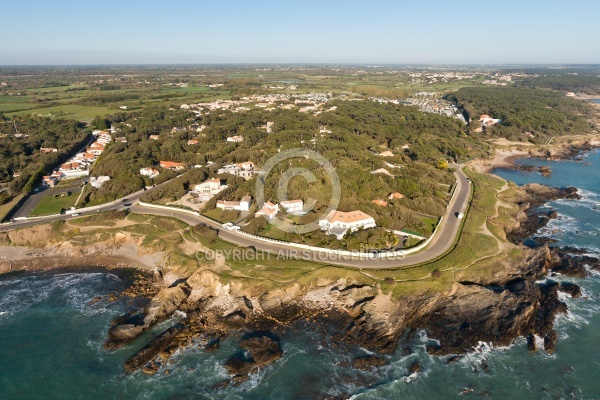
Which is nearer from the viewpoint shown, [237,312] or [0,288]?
[237,312]

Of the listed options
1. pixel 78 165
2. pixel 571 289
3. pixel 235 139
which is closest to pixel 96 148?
pixel 78 165

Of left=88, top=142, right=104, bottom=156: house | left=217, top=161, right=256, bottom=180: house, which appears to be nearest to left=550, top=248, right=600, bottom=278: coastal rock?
left=217, top=161, right=256, bottom=180: house

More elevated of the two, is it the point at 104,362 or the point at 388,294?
the point at 388,294

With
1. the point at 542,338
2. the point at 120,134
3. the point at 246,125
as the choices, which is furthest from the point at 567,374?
the point at 120,134

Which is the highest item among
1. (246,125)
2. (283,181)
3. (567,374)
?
(246,125)

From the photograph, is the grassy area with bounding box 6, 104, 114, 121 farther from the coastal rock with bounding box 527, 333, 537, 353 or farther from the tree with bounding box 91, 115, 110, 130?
the coastal rock with bounding box 527, 333, 537, 353

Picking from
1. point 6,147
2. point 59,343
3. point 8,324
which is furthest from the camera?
point 6,147

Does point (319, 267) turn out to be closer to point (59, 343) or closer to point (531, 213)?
point (59, 343)

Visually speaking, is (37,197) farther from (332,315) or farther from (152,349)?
(332,315)
